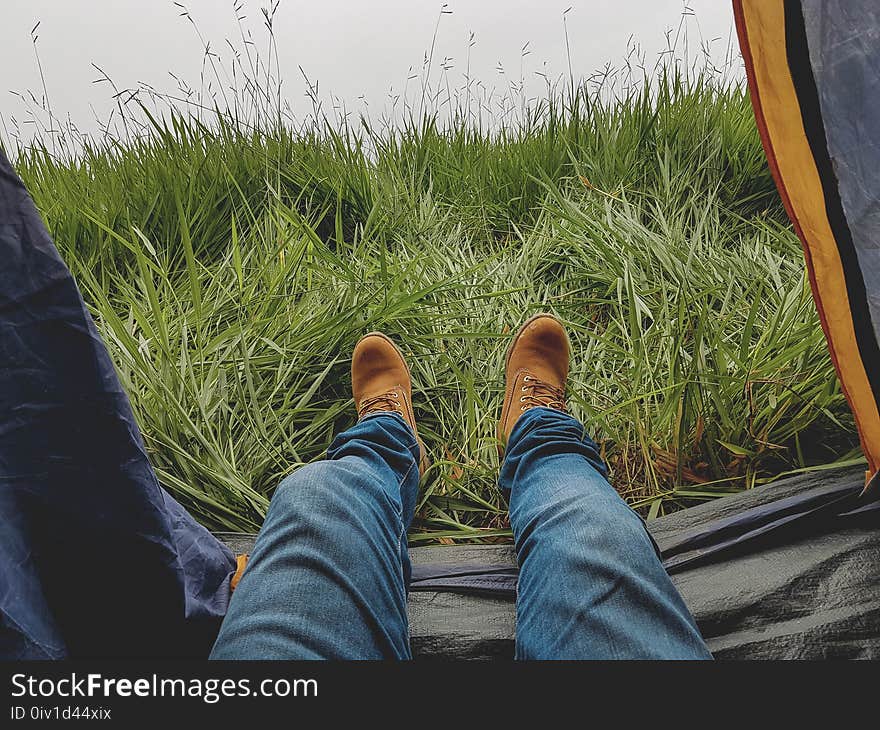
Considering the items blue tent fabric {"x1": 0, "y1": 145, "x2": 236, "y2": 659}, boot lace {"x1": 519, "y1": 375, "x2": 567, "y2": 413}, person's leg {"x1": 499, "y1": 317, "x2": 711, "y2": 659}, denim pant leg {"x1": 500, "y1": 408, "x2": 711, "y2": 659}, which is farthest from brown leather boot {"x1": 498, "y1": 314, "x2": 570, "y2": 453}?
blue tent fabric {"x1": 0, "y1": 145, "x2": 236, "y2": 659}

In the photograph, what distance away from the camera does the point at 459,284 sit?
125 centimetres

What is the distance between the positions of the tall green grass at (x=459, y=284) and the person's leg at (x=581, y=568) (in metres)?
0.12

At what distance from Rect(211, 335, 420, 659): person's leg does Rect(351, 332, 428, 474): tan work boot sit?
0.72 feet

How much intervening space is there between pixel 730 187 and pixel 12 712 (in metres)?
1.69

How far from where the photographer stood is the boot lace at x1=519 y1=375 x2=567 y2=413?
39.3 inches

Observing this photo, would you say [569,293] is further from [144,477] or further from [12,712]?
[12,712]

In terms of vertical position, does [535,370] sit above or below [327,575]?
above

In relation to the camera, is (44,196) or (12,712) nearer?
(12,712)

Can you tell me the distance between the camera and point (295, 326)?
110cm

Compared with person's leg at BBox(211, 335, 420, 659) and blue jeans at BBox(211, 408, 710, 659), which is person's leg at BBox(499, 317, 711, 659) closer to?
blue jeans at BBox(211, 408, 710, 659)

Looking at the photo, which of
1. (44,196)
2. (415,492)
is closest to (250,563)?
(415,492)

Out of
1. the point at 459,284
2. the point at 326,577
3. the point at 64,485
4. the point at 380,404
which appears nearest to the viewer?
the point at 64,485

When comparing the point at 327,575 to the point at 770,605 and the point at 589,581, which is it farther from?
the point at 770,605

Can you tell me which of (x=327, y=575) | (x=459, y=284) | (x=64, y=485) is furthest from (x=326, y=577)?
(x=459, y=284)
